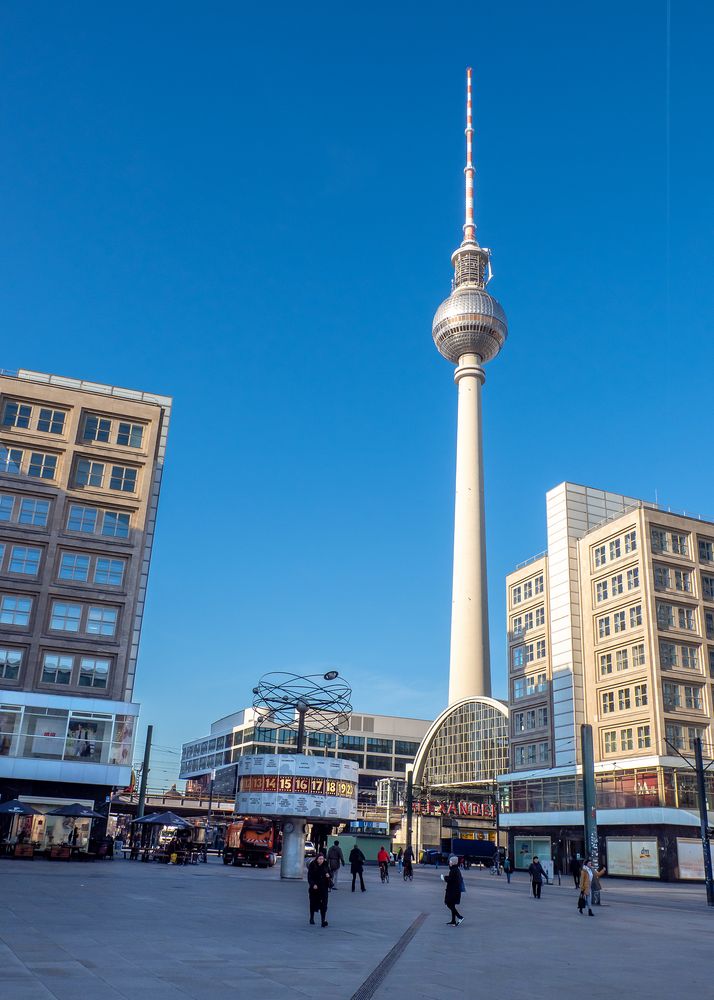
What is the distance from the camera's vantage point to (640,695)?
2724 inches

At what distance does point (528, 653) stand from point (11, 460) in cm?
5061

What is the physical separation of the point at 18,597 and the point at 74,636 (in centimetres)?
426

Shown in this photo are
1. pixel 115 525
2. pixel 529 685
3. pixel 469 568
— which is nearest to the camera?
pixel 115 525

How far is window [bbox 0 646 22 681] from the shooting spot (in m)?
53.7

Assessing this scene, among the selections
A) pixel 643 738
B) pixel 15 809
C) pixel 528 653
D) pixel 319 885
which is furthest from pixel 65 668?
pixel 528 653

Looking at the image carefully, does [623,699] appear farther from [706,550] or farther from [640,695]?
[706,550]

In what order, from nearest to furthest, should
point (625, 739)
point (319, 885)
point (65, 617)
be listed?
point (319, 885), point (65, 617), point (625, 739)

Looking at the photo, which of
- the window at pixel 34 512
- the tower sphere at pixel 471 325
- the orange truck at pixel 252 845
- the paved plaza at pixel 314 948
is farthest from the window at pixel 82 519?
the tower sphere at pixel 471 325

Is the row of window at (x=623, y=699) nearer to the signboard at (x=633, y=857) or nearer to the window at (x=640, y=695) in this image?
the window at (x=640, y=695)

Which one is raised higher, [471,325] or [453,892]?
[471,325]

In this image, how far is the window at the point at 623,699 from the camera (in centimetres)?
7088

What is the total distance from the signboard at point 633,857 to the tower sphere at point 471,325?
75.1 meters

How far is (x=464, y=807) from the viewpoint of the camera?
9050cm

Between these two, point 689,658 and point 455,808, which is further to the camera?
point 455,808
